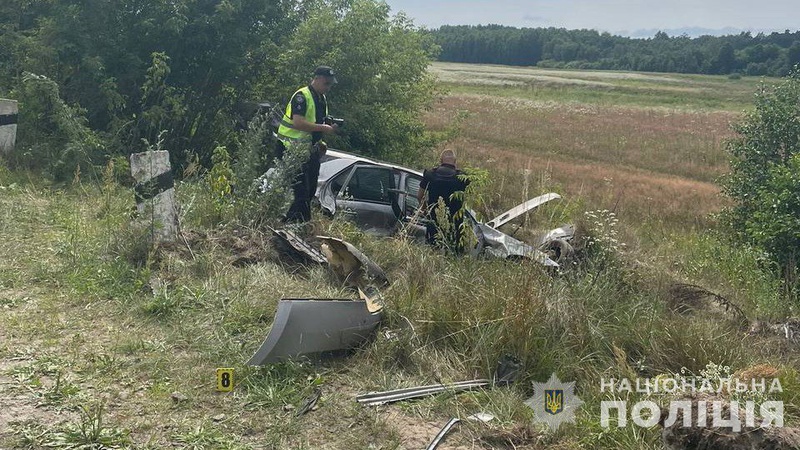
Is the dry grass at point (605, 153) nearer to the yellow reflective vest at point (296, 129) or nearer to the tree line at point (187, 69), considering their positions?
the yellow reflective vest at point (296, 129)

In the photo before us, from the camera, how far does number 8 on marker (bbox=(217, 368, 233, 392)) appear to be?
4.04m

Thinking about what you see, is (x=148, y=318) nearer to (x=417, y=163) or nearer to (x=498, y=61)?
(x=417, y=163)

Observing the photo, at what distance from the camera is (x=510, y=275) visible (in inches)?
200

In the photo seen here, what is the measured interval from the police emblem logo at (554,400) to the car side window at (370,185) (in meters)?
4.45

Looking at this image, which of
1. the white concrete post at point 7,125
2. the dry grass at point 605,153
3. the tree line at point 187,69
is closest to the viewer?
the white concrete post at point 7,125

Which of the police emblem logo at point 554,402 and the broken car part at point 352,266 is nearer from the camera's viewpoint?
the police emblem logo at point 554,402

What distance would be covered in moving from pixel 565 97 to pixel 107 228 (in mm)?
56584

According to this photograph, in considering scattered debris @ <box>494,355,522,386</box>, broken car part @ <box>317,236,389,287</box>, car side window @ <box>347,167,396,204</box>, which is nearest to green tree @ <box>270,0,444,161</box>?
car side window @ <box>347,167,396,204</box>

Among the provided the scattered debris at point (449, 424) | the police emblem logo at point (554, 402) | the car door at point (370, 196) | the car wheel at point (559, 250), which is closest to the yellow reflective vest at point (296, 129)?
the car door at point (370, 196)

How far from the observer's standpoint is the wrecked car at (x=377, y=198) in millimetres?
7641

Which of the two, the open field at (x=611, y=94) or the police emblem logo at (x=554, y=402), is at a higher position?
the police emblem logo at (x=554, y=402)

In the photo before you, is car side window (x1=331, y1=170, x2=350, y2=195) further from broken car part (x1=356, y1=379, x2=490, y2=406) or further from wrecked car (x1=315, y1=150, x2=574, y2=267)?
broken car part (x1=356, y1=379, x2=490, y2=406)

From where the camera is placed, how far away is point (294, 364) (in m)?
4.28

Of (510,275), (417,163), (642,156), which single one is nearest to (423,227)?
(510,275)
